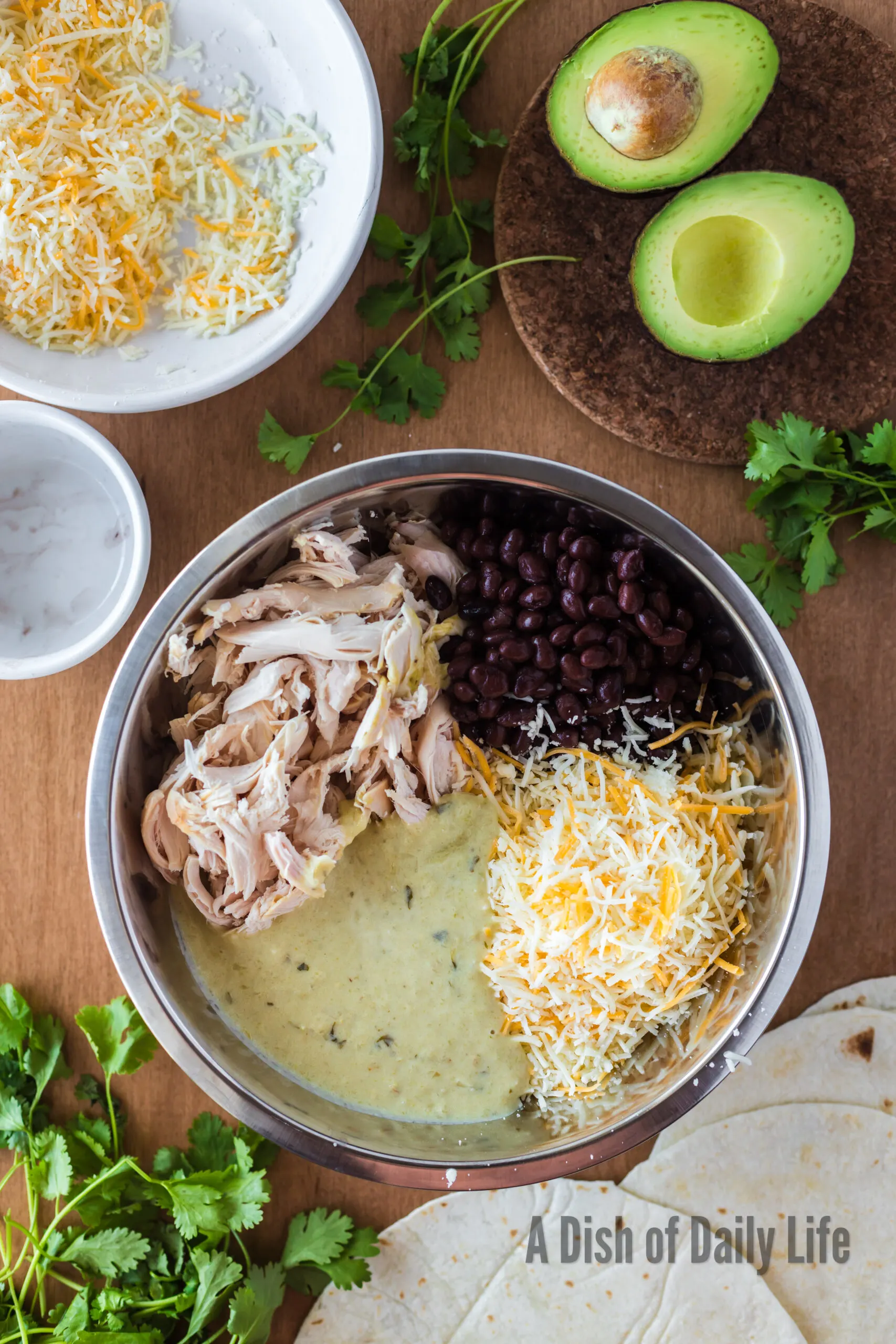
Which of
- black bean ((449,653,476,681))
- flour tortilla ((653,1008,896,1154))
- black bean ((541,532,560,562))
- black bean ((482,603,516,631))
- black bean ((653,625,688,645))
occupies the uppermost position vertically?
black bean ((541,532,560,562))

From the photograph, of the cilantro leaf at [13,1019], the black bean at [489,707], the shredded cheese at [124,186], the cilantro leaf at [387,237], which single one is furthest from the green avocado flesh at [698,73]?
the cilantro leaf at [13,1019]

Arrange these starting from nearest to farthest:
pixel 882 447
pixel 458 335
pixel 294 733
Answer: pixel 294 733
pixel 882 447
pixel 458 335

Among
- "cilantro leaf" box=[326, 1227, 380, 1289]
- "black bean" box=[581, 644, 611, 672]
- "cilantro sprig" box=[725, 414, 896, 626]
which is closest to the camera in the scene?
"black bean" box=[581, 644, 611, 672]

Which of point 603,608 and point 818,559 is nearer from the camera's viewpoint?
point 603,608

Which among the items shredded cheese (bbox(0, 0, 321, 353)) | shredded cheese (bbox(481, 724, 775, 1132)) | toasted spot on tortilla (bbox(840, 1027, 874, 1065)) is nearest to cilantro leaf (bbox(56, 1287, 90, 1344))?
shredded cheese (bbox(481, 724, 775, 1132))

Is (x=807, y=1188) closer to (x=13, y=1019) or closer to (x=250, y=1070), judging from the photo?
(x=250, y=1070)

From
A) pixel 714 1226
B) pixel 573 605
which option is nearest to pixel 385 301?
pixel 573 605

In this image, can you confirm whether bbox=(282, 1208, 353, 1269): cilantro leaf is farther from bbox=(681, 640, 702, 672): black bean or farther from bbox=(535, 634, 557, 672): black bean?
bbox=(681, 640, 702, 672): black bean

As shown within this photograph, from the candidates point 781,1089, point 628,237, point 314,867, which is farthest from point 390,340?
point 781,1089
